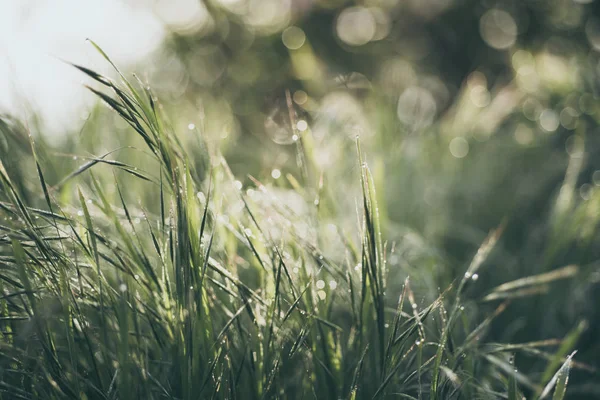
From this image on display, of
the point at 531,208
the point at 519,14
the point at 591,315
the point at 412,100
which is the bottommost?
the point at 591,315

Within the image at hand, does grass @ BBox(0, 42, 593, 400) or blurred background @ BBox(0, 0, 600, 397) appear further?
blurred background @ BBox(0, 0, 600, 397)

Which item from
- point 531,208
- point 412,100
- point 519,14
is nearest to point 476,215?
point 531,208

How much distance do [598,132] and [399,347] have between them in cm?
137

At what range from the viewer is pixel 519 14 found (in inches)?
135

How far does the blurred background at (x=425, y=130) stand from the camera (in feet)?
3.91

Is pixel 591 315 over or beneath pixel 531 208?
beneath

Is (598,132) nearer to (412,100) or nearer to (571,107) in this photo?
(571,107)

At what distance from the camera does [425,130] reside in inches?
90.1

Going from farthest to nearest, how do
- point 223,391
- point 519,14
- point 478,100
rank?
1. point 519,14
2. point 478,100
3. point 223,391

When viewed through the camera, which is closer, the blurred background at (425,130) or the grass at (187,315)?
the grass at (187,315)

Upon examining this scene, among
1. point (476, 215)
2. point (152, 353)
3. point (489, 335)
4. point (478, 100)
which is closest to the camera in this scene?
point (152, 353)

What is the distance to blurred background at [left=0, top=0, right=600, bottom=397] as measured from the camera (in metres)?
1.19

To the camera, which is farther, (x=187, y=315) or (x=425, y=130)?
(x=425, y=130)

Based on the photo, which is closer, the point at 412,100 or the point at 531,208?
the point at 531,208
